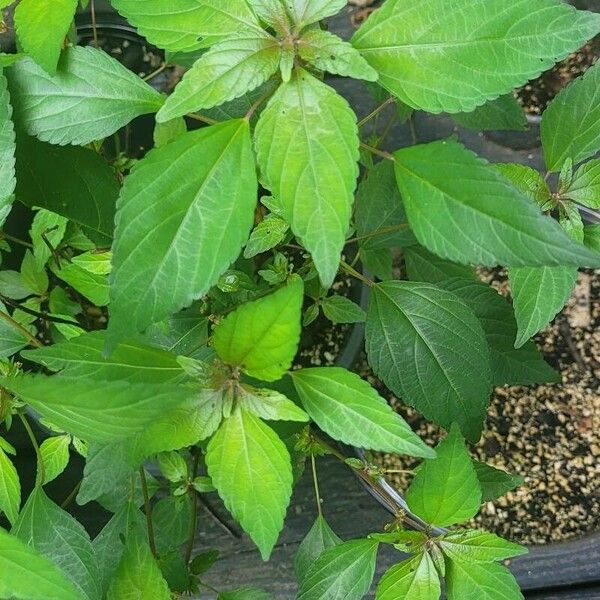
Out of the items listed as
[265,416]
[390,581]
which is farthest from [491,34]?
[390,581]

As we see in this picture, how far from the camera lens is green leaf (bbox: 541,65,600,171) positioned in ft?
2.14

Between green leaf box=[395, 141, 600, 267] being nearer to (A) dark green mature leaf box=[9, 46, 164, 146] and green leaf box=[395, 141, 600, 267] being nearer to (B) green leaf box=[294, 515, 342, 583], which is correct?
(A) dark green mature leaf box=[9, 46, 164, 146]

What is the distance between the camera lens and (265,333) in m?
0.49

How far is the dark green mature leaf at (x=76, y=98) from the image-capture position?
0.59 meters

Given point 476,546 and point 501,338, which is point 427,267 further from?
point 476,546

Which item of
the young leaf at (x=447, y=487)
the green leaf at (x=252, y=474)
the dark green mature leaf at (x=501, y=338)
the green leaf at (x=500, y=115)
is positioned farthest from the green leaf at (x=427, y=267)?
the green leaf at (x=252, y=474)

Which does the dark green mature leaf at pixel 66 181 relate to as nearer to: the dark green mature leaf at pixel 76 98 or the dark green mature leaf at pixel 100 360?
the dark green mature leaf at pixel 76 98

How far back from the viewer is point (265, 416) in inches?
21.3

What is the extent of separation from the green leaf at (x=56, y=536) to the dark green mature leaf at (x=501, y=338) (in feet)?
1.54

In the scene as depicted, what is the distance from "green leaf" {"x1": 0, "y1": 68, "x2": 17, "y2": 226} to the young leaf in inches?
16.7

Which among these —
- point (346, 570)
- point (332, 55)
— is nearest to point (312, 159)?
point (332, 55)

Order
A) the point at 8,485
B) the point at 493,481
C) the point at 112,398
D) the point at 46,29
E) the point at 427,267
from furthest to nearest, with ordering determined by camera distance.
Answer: the point at 427,267 → the point at 493,481 → the point at 8,485 → the point at 46,29 → the point at 112,398

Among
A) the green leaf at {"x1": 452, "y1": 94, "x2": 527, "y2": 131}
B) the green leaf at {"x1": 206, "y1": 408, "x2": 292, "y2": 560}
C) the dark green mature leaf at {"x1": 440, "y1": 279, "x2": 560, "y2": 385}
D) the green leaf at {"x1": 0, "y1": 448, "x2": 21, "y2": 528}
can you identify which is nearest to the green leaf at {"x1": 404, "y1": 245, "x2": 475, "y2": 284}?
the dark green mature leaf at {"x1": 440, "y1": 279, "x2": 560, "y2": 385}

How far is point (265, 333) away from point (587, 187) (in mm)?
360
